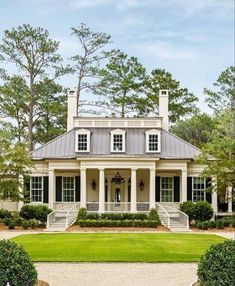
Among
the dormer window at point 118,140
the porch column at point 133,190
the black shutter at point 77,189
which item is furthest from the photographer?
the dormer window at point 118,140

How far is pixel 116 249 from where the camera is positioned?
742 inches

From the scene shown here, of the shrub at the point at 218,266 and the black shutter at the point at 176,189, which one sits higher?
the black shutter at the point at 176,189

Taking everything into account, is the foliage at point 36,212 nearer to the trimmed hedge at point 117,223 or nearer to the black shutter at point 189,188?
the trimmed hedge at point 117,223

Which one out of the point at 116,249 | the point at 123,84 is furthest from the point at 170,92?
the point at 116,249

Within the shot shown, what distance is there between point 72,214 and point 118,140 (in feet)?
19.9

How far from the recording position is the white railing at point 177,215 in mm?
31222

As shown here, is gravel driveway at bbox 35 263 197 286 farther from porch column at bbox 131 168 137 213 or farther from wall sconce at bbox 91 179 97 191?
wall sconce at bbox 91 179 97 191

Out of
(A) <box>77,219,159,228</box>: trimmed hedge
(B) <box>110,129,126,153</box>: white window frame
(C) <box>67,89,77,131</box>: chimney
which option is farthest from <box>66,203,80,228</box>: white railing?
(C) <box>67,89,77,131</box>: chimney

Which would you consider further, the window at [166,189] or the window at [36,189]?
the window at [166,189]

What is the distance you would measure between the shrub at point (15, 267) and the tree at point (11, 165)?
19593 millimetres

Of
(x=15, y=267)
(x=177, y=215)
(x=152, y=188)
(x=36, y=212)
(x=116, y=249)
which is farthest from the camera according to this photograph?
(x=152, y=188)

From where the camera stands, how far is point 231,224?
3145 centimetres

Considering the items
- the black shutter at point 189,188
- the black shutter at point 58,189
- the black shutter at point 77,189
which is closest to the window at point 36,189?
the black shutter at point 58,189

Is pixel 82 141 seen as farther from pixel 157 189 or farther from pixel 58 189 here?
pixel 157 189
